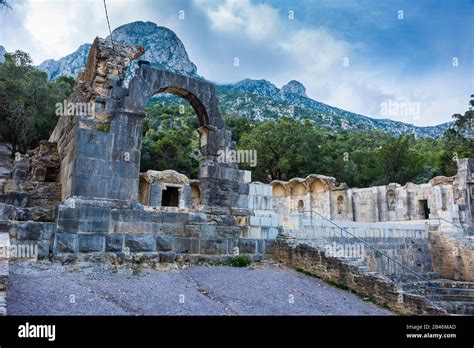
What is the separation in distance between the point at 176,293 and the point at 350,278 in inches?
185

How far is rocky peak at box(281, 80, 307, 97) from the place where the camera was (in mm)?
112250

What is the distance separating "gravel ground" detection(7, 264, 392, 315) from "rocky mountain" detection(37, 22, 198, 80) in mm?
93532

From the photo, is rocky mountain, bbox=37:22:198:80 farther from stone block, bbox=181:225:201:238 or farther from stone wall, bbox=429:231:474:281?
stone block, bbox=181:225:201:238

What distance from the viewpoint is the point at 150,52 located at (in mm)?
109688

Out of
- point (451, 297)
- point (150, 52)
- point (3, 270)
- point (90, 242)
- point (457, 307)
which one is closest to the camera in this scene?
point (3, 270)

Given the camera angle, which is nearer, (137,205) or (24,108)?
(137,205)

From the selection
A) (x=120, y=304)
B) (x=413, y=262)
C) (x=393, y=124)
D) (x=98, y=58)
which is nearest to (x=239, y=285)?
(x=120, y=304)

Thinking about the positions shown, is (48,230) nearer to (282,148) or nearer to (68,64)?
(282,148)

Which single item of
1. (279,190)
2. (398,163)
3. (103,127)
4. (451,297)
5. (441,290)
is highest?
(398,163)

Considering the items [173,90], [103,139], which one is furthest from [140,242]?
[173,90]

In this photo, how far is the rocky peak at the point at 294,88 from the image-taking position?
112250 mm

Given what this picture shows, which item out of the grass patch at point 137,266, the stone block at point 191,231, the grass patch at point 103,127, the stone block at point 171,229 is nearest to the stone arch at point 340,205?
the stone block at point 191,231

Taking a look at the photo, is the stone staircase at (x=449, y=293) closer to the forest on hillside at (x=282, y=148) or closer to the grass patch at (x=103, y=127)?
the grass patch at (x=103, y=127)

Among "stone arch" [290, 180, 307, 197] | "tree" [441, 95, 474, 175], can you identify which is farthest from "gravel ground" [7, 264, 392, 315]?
"tree" [441, 95, 474, 175]
